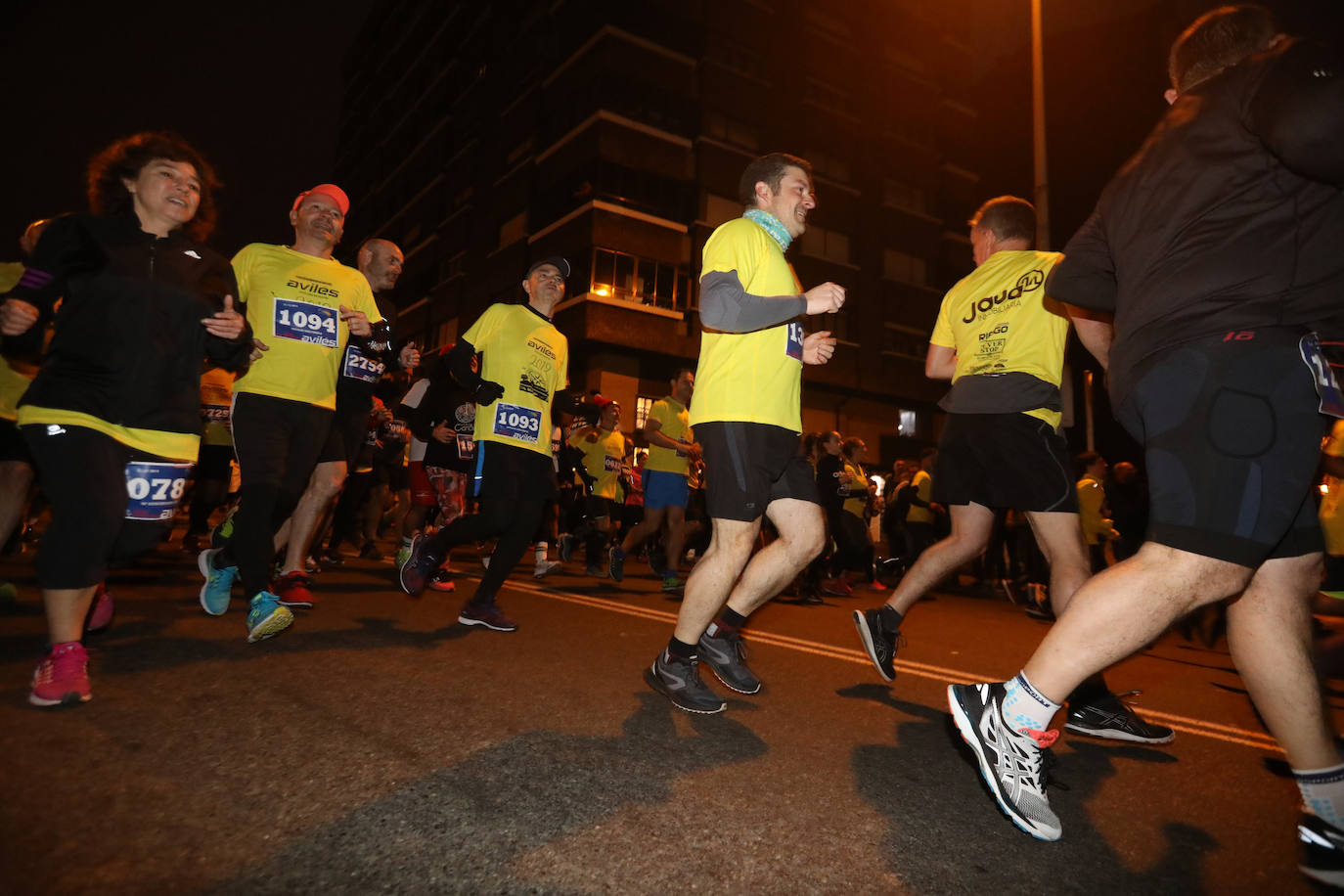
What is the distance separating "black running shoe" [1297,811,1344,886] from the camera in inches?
65.2

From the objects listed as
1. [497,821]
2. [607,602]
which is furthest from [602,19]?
[497,821]

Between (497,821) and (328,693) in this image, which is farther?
(328,693)

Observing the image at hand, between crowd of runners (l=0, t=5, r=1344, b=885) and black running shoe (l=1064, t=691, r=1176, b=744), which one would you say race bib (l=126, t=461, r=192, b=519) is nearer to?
crowd of runners (l=0, t=5, r=1344, b=885)

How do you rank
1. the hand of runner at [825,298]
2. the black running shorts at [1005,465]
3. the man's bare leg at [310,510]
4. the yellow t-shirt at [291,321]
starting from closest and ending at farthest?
the hand of runner at [825,298] < the black running shorts at [1005,465] < the yellow t-shirt at [291,321] < the man's bare leg at [310,510]

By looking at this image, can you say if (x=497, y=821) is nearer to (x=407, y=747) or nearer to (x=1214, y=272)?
(x=407, y=747)

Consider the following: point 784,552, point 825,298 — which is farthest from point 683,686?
point 825,298

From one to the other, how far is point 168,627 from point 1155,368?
4178 millimetres

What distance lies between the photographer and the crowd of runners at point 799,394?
177 centimetres

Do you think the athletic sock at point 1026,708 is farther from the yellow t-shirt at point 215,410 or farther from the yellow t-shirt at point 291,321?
the yellow t-shirt at point 215,410

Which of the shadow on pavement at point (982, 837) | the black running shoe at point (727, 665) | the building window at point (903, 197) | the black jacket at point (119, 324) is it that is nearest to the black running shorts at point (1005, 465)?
the shadow on pavement at point (982, 837)

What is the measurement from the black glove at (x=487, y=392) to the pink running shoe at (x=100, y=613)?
77.3 inches

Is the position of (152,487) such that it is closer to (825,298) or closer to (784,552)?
(784,552)

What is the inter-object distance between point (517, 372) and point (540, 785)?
2930mm

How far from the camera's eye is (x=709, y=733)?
2.49m
